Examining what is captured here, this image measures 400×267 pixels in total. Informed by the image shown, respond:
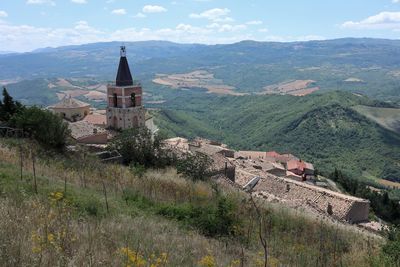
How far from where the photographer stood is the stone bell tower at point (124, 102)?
99.0ft

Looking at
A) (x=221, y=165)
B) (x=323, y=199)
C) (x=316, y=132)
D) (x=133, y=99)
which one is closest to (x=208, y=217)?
(x=221, y=165)

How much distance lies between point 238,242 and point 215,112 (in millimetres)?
154288

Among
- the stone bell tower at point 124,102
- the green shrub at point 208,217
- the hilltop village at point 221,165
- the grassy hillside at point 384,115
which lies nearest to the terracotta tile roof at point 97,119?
the hilltop village at point 221,165

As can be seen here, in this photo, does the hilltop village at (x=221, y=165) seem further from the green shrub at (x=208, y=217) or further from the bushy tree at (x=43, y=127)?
the green shrub at (x=208, y=217)

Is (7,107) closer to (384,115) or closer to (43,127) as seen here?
(43,127)

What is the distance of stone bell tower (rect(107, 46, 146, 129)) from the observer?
30188 mm

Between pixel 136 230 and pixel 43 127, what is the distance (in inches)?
499

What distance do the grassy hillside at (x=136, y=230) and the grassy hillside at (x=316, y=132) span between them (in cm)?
6607

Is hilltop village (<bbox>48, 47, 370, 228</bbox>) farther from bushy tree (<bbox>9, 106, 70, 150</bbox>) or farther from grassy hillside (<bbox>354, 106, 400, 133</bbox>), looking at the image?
grassy hillside (<bbox>354, 106, 400, 133</bbox>)

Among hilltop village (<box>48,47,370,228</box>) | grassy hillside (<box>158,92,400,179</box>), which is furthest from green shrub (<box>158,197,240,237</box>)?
grassy hillside (<box>158,92,400,179</box>)

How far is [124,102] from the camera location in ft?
99.0

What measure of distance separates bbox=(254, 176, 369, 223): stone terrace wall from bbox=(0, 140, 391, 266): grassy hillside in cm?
1316

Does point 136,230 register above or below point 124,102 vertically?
above

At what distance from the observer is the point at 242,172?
90.5 feet
